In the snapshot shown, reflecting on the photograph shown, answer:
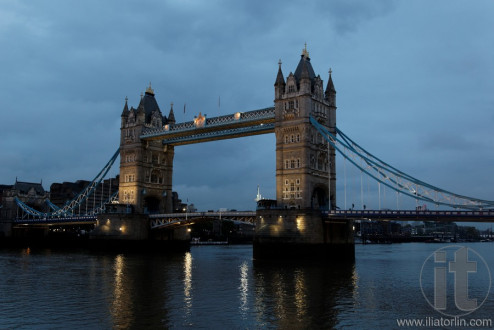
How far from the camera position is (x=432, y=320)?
77.4 feet

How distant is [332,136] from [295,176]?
7.34m

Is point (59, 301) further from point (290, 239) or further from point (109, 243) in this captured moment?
point (109, 243)

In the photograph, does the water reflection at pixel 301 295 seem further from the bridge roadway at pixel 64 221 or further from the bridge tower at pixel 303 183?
the bridge roadway at pixel 64 221

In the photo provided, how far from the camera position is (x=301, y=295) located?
30.9 metres

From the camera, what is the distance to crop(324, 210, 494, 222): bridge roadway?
5222cm

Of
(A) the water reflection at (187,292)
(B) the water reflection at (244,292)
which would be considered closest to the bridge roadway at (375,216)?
(B) the water reflection at (244,292)

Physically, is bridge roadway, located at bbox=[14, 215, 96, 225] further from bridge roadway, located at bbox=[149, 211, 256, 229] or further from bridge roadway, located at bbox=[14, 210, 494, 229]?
bridge roadway, located at bbox=[14, 210, 494, 229]

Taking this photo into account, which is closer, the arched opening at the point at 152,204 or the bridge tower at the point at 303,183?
the bridge tower at the point at 303,183

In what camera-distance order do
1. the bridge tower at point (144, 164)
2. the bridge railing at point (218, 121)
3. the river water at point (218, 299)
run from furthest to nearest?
1. the bridge tower at point (144, 164)
2. the bridge railing at point (218, 121)
3. the river water at point (218, 299)

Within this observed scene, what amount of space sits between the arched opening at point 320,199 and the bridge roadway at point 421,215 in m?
5.98

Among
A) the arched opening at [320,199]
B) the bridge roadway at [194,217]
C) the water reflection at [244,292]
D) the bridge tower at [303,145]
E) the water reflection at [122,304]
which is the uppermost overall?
the bridge tower at [303,145]

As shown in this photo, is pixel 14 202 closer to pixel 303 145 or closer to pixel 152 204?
pixel 152 204

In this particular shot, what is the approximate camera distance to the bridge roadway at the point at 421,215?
52219 millimetres

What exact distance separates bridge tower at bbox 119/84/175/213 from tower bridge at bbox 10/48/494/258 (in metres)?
0.19
